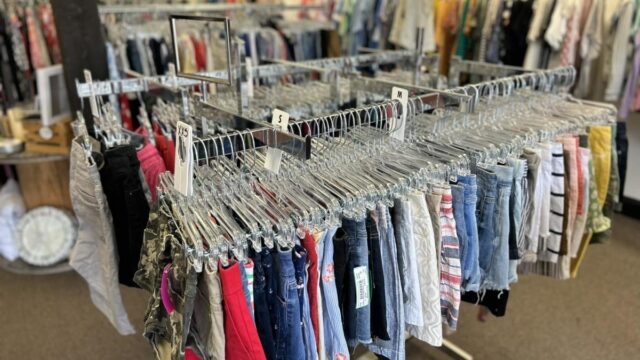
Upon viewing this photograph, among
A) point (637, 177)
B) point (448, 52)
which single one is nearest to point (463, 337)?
point (637, 177)

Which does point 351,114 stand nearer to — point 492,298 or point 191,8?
point 492,298

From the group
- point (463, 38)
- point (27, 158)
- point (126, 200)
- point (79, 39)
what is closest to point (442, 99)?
point (126, 200)

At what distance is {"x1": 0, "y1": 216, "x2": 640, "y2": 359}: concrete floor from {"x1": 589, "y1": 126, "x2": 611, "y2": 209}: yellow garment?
2.97ft

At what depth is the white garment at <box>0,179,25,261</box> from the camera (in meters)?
2.75

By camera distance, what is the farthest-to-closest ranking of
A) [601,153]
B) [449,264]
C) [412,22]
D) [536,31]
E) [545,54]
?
1. [412,22]
2. [545,54]
3. [536,31]
4. [601,153]
5. [449,264]

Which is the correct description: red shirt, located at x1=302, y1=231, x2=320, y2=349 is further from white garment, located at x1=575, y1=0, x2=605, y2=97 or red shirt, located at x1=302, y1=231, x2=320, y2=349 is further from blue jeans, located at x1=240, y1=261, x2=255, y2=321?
white garment, located at x1=575, y1=0, x2=605, y2=97

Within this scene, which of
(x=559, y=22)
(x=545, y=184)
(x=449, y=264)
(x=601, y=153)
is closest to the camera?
(x=449, y=264)

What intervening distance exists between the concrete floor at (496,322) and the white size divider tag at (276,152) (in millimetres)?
1170

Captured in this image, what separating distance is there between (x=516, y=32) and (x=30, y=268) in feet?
12.3

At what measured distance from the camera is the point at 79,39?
2.00 m

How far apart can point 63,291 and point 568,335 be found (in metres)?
2.86

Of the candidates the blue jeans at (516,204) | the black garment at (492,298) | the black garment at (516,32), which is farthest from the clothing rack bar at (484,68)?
the black garment at (516,32)

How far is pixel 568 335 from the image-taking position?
233cm

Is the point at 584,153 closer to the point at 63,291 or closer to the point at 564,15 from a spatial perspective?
the point at 564,15
